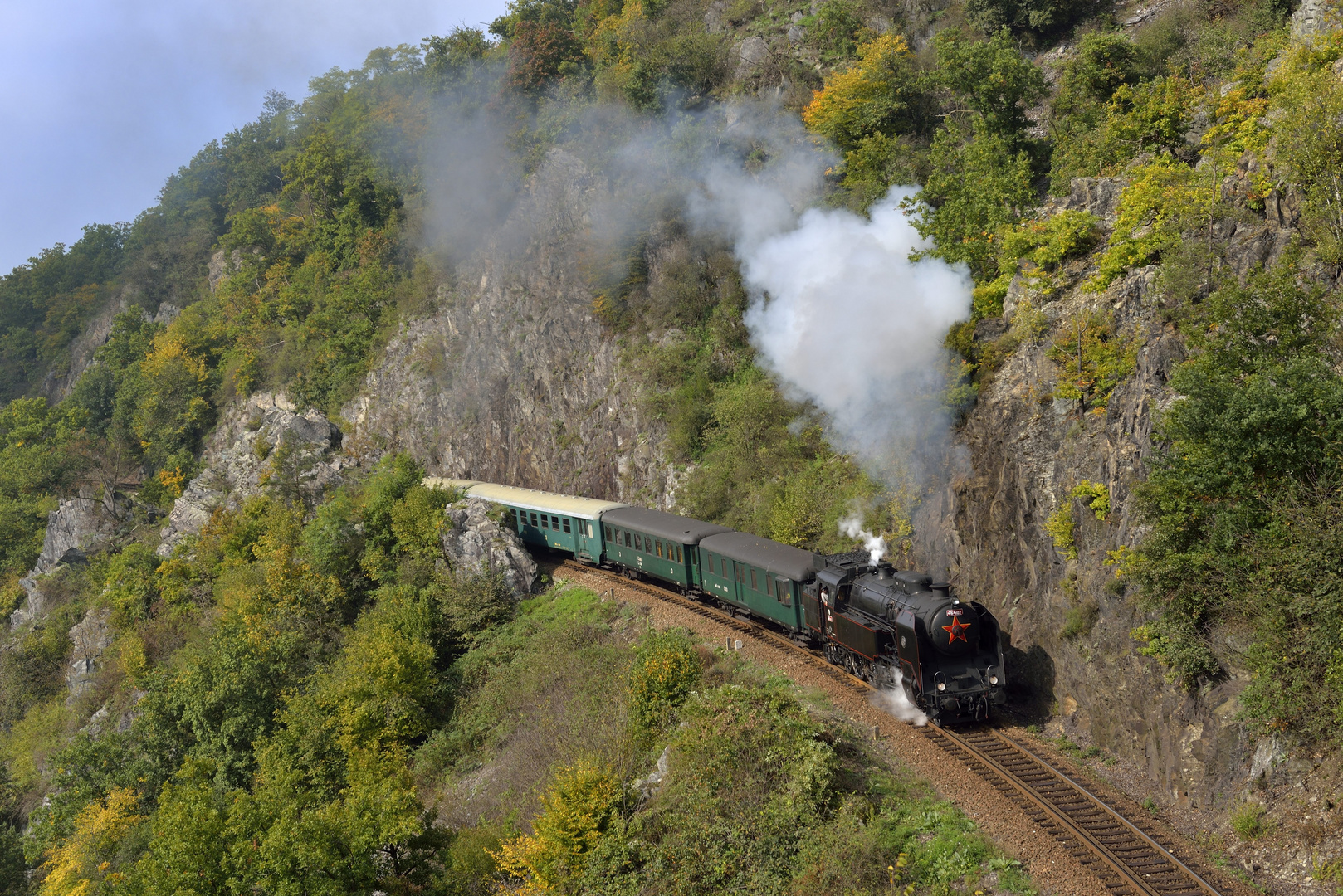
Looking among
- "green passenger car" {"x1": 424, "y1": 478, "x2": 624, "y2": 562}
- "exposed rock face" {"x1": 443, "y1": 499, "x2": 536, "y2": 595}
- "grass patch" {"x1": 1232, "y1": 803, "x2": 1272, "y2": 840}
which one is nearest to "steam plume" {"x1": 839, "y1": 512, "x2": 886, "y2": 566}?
"green passenger car" {"x1": 424, "y1": 478, "x2": 624, "y2": 562}

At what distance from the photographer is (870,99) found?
34406mm

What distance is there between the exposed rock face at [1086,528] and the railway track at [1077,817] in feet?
4.70

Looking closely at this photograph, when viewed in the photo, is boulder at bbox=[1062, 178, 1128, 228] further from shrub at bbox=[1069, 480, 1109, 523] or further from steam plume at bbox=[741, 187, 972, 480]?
shrub at bbox=[1069, 480, 1109, 523]

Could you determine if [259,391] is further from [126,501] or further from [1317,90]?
[1317,90]

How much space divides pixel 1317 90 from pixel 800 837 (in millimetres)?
17172

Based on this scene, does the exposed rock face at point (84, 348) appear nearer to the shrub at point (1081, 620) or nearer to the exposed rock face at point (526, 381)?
the exposed rock face at point (526, 381)

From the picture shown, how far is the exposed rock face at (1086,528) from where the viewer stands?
13.9 meters

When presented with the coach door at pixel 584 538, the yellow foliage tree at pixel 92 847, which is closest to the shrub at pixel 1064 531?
the coach door at pixel 584 538

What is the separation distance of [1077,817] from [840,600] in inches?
254

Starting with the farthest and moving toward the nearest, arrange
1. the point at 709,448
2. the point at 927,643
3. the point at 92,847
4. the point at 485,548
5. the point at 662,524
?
the point at 709,448 → the point at 485,548 → the point at 662,524 → the point at 92,847 → the point at 927,643

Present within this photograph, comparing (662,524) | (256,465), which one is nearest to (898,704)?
(662,524)

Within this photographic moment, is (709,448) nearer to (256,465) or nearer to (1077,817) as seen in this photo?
(1077,817)

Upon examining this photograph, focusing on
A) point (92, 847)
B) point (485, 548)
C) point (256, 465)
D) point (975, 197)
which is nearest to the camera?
point (92, 847)

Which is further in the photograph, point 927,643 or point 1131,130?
point 1131,130
